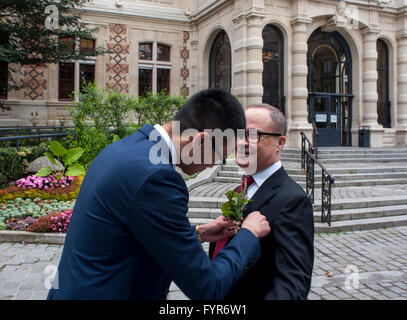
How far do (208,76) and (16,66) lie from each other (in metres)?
9.75

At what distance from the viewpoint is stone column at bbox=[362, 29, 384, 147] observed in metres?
18.0

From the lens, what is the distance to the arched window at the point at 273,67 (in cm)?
1669

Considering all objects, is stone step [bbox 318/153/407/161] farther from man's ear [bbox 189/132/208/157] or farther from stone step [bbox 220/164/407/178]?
man's ear [bbox 189/132/208/157]

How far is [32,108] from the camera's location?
1781 cm

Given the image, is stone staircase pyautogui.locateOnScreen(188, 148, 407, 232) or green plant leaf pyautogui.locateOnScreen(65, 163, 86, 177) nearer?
stone staircase pyautogui.locateOnScreen(188, 148, 407, 232)

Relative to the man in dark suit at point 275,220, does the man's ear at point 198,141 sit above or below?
above

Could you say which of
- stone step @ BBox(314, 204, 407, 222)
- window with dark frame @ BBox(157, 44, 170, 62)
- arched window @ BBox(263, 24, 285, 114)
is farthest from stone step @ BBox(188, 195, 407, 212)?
window with dark frame @ BBox(157, 44, 170, 62)

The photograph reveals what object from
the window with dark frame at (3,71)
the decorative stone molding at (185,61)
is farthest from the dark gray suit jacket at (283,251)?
the decorative stone molding at (185,61)

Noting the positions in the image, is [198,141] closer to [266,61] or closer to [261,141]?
[261,141]

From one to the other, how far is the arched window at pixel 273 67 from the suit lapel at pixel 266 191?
15075 mm

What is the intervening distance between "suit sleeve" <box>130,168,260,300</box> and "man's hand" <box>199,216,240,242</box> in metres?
0.49

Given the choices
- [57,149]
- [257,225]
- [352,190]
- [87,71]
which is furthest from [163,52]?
[257,225]

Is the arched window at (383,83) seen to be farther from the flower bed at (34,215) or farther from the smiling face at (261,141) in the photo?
the smiling face at (261,141)
